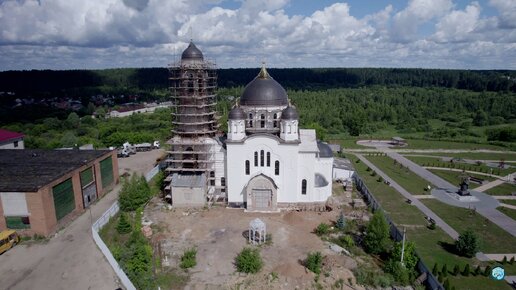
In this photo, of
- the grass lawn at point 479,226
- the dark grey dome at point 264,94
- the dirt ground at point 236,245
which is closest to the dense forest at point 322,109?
the dark grey dome at point 264,94

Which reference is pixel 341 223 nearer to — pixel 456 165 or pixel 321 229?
pixel 321 229

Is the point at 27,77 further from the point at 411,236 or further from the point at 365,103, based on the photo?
the point at 411,236

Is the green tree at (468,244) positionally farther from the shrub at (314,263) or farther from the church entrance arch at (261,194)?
the church entrance arch at (261,194)

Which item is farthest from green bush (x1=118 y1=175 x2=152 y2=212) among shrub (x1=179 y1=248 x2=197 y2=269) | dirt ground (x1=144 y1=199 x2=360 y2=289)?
shrub (x1=179 y1=248 x2=197 y2=269)

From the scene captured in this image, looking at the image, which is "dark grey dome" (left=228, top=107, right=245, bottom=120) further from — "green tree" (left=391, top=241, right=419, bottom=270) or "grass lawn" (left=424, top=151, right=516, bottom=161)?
"grass lawn" (left=424, top=151, right=516, bottom=161)

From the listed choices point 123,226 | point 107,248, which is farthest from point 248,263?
point 123,226
